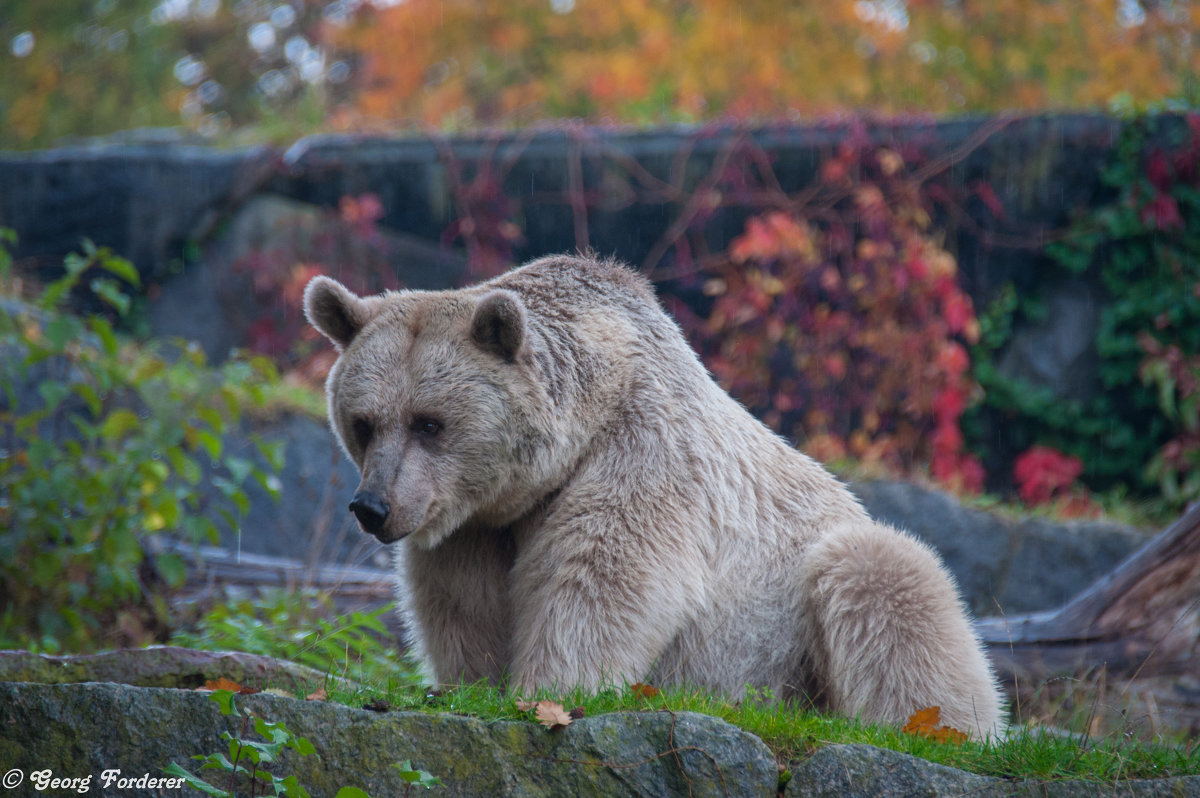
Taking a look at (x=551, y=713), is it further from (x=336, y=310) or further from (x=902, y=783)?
(x=336, y=310)

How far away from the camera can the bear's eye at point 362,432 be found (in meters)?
3.98

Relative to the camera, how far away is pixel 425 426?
3953 millimetres

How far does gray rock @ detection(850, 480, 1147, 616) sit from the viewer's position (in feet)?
27.7

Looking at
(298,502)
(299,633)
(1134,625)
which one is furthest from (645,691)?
(298,502)

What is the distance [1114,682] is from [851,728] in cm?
225

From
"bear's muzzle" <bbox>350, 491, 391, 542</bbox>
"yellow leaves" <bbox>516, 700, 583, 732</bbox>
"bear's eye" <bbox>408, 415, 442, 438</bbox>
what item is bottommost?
"yellow leaves" <bbox>516, 700, 583, 732</bbox>

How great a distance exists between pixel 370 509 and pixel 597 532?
77 cm

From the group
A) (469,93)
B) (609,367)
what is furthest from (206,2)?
(609,367)

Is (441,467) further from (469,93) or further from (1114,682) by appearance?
(469,93)

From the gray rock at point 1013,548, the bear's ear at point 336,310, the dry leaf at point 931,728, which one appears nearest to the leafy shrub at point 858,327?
the gray rock at point 1013,548

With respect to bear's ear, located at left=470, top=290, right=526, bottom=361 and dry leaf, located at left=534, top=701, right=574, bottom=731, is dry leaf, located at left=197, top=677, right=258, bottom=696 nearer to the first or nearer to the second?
dry leaf, located at left=534, top=701, right=574, bottom=731

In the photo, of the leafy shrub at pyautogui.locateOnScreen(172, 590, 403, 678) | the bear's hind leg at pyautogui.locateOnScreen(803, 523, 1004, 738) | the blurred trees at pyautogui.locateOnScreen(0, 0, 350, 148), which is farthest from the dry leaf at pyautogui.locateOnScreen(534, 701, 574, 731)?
the blurred trees at pyautogui.locateOnScreen(0, 0, 350, 148)

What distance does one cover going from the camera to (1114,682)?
504cm

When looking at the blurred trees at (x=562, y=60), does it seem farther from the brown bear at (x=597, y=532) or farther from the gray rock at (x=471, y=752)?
the gray rock at (x=471, y=752)
